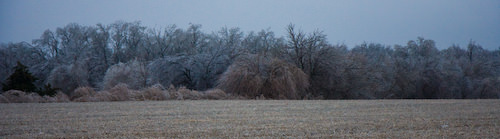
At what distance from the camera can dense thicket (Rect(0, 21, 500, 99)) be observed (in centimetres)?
2642

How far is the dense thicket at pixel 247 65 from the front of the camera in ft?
86.7

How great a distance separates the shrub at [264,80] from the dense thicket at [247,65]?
6 centimetres

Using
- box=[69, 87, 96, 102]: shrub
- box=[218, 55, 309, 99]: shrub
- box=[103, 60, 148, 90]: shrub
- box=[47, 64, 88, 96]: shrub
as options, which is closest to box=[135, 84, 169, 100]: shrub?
box=[69, 87, 96, 102]: shrub

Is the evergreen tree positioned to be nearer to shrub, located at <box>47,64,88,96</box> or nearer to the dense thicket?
the dense thicket

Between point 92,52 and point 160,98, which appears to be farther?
point 92,52

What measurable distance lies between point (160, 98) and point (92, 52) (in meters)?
37.2

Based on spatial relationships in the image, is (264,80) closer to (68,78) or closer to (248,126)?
(248,126)

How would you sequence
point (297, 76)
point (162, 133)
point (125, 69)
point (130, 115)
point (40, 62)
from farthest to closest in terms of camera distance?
1. point (40, 62)
2. point (125, 69)
3. point (297, 76)
4. point (130, 115)
5. point (162, 133)

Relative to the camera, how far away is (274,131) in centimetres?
802

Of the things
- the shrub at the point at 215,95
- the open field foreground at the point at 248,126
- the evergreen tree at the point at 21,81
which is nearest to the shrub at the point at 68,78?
the evergreen tree at the point at 21,81

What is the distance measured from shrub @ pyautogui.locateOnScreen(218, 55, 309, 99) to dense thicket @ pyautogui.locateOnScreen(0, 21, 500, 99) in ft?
0.20

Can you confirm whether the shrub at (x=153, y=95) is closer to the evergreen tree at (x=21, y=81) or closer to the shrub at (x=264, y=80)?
the shrub at (x=264, y=80)

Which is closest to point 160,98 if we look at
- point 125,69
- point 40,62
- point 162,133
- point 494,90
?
point 162,133

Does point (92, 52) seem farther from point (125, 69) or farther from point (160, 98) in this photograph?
point (160, 98)
